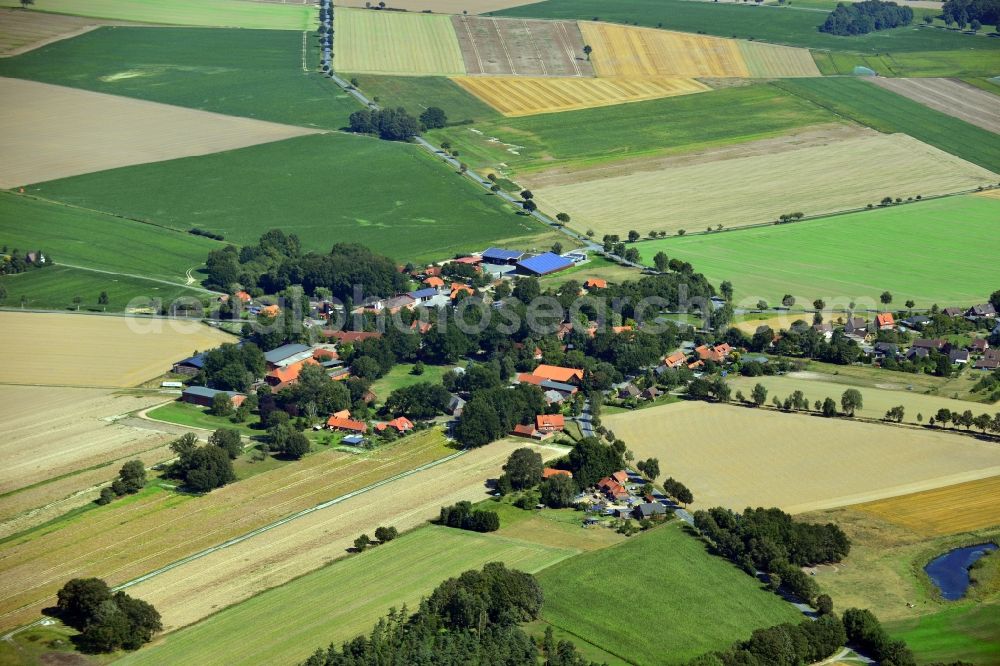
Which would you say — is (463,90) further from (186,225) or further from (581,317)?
(581,317)

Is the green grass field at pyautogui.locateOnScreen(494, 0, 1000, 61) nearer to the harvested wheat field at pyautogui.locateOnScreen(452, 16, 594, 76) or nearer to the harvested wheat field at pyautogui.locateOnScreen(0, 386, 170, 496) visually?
the harvested wheat field at pyautogui.locateOnScreen(452, 16, 594, 76)

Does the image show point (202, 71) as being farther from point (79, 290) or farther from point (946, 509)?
point (946, 509)

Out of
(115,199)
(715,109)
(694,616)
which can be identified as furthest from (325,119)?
(694,616)

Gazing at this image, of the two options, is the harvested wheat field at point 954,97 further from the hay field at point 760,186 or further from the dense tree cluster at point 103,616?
the dense tree cluster at point 103,616

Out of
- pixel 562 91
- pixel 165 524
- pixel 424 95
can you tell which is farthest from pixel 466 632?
pixel 562 91

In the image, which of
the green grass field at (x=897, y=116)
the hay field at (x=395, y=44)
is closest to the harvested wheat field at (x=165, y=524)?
the green grass field at (x=897, y=116)
